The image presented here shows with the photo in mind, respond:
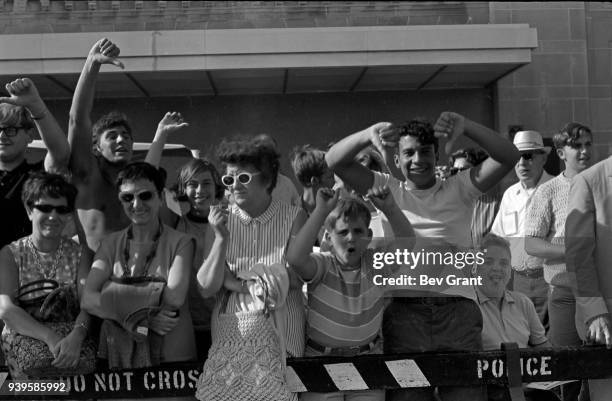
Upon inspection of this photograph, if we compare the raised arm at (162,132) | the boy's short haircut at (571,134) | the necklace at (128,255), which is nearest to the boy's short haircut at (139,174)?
the necklace at (128,255)

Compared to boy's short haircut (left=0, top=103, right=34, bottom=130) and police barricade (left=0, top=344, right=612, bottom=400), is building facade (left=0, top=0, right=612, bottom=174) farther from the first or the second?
police barricade (left=0, top=344, right=612, bottom=400)

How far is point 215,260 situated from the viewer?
3201mm

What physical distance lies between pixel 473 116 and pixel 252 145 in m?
5.42

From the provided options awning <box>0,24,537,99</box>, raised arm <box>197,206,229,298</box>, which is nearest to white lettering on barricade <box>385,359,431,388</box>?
raised arm <box>197,206,229,298</box>

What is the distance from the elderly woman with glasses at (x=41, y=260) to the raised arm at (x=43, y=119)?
0.68 ft

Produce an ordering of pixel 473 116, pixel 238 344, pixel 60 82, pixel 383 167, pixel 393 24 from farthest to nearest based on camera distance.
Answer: pixel 473 116, pixel 393 24, pixel 60 82, pixel 383 167, pixel 238 344

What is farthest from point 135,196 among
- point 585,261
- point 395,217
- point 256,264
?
point 585,261

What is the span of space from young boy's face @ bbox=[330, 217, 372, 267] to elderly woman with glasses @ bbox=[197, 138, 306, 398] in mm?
177

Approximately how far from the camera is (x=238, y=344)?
3.24 metres

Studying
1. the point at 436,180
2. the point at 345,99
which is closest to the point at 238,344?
the point at 436,180

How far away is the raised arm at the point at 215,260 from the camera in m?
3.16

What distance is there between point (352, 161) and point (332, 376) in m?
0.97

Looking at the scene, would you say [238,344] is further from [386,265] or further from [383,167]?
[383,167]

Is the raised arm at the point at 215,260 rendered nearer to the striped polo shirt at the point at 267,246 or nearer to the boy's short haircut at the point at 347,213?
the striped polo shirt at the point at 267,246
